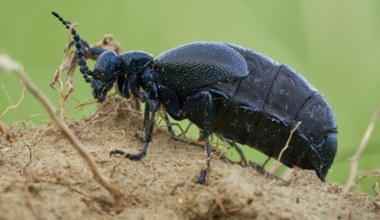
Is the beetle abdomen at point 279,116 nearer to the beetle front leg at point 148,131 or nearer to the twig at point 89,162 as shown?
the beetle front leg at point 148,131

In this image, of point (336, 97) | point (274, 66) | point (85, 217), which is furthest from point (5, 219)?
point (336, 97)

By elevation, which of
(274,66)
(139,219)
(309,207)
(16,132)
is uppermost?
(274,66)

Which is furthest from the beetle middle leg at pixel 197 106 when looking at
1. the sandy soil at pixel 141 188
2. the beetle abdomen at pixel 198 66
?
the sandy soil at pixel 141 188

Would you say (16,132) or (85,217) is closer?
(85,217)

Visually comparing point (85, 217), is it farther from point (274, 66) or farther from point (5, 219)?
point (274, 66)

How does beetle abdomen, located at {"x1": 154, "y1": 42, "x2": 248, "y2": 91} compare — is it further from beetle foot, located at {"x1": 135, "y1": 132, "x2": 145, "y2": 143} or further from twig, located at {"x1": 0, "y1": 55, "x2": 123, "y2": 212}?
twig, located at {"x1": 0, "y1": 55, "x2": 123, "y2": 212}

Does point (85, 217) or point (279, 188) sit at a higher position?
point (279, 188)

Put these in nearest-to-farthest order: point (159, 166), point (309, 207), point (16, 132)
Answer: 1. point (309, 207)
2. point (159, 166)
3. point (16, 132)
